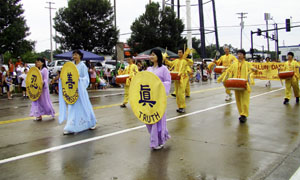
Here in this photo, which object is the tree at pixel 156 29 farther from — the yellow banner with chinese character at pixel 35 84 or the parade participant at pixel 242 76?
the parade participant at pixel 242 76

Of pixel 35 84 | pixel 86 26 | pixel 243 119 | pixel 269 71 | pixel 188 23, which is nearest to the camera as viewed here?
pixel 243 119

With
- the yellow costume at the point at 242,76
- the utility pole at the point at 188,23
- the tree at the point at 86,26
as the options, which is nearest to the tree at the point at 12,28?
the tree at the point at 86,26

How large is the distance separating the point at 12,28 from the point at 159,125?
19530mm

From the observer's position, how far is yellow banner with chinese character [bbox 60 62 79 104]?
6816 mm

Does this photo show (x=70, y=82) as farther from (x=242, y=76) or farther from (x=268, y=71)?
(x=268, y=71)

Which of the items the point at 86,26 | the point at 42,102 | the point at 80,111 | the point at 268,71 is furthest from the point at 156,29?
the point at 80,111

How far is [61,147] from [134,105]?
1.63 metres

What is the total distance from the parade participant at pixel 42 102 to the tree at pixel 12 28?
14451 mm

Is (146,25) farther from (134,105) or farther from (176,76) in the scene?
(134,105)

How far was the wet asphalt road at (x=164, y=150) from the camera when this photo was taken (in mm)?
4391

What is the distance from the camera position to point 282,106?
10.4 metres

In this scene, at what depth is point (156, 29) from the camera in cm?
3597

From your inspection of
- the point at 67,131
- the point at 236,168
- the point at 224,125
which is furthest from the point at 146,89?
the point at 224,125

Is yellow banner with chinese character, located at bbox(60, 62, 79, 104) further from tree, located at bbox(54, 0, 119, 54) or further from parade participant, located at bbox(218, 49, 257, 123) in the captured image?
tree, located at bbox(54, 0, 119, 54)
